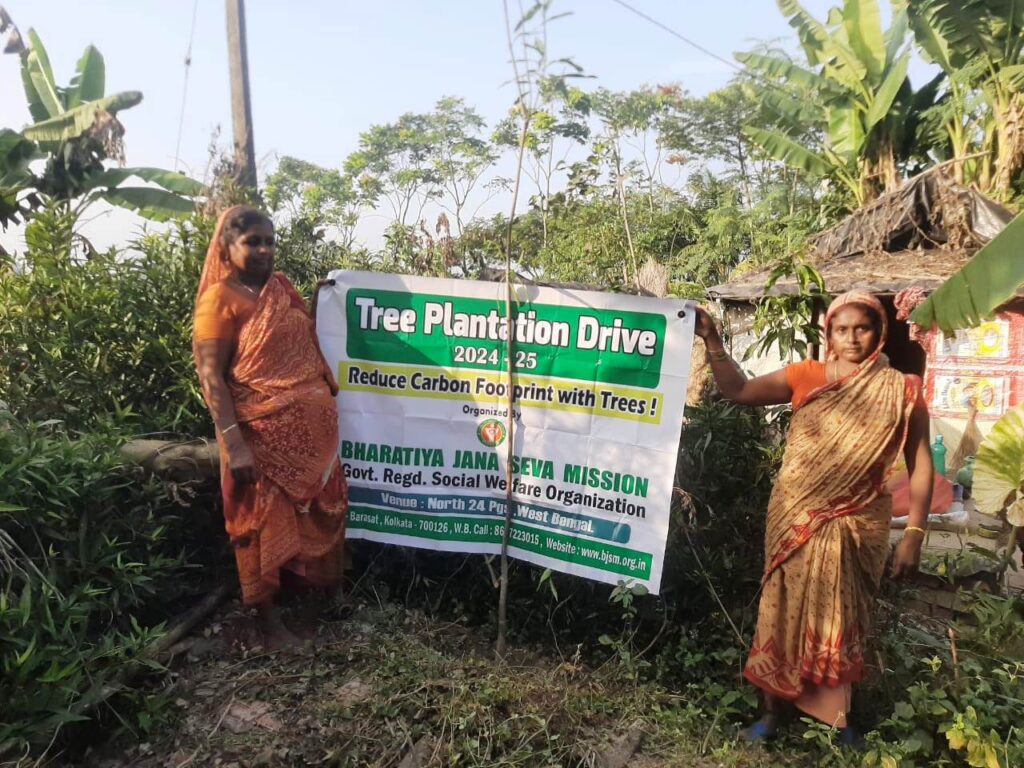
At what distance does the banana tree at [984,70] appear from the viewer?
9.80m

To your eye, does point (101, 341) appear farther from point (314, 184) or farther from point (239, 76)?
point (314, 184)

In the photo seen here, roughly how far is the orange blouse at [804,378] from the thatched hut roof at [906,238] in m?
5.13

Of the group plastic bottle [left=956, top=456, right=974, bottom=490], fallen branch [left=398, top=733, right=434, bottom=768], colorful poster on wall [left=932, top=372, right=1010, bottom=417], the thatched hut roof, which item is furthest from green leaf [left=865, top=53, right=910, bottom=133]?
fallen branch [left=398, top=733, right=434, bottom=768]

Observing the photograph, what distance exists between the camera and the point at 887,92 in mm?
11070

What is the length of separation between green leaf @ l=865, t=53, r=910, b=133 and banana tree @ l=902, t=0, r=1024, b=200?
0.50 meters

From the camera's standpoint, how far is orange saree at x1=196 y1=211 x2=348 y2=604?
3.33 m

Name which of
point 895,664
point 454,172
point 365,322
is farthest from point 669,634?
point 454,172

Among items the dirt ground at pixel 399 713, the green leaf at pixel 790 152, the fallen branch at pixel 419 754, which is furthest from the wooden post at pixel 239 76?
the fallen branch at pixel 419 754

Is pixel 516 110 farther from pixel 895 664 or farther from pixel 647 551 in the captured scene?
pixel 895 664

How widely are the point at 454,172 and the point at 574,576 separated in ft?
49.8

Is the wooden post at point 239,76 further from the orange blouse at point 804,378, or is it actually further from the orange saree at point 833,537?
the orange saree at point 833,537

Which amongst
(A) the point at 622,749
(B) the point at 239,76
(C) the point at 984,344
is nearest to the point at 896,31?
(C) the point at 984,344

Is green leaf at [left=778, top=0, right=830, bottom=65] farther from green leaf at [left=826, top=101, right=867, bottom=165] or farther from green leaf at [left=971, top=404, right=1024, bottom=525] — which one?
green leaf at [left=971, top=404, right=1024, bottom=525]

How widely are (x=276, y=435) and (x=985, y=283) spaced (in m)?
2.96
